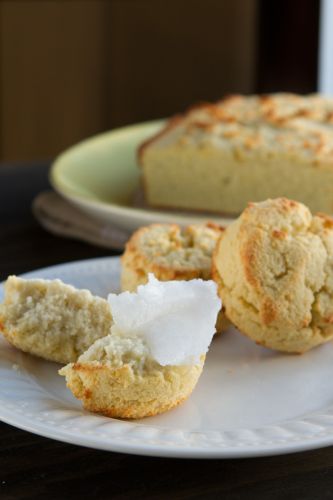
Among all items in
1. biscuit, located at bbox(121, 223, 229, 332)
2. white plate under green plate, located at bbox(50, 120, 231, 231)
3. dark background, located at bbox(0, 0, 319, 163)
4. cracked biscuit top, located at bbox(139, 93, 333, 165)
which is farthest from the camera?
dark background, located at bbox(0, 0, 319, 163)

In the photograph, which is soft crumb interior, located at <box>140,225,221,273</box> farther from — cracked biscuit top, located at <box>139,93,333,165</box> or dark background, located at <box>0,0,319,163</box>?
dark background, located at <box>0,0,319,163</box>

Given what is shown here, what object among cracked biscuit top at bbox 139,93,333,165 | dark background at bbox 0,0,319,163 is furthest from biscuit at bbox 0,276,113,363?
dark background at bbox 0,0,319,163

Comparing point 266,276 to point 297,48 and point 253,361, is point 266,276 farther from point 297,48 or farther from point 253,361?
point 297,48

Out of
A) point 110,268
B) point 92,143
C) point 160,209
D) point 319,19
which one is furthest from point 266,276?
point 319,19

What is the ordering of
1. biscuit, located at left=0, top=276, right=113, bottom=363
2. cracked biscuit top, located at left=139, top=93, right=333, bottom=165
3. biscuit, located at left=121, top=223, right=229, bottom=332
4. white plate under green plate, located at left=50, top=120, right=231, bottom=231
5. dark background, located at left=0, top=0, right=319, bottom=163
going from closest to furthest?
biscuit, located at left=0, top=276, right=113, bottom=363 → biscuit, located at left=121, top=223, right=229, bottom=332 → white plate under green plate, located at left=50, top=120, right=231, bottom=231 → cracked biscuit top, located at left=139, top=93, right=333, bottom=165 → dark background, located at left=0, top=0, right=319, bottom=163

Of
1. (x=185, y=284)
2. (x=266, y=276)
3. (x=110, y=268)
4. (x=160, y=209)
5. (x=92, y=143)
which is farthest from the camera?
(x=92, y=143)

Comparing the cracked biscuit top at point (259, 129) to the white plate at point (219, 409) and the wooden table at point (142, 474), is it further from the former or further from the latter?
the wooden table at point (142, 474)

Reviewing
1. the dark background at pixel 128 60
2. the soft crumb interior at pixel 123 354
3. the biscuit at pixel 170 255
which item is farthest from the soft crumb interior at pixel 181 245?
the dark background at pixel 128 60
